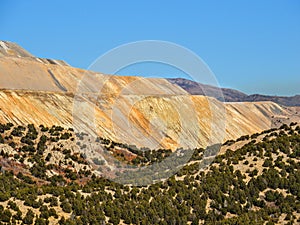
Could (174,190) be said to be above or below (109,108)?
below

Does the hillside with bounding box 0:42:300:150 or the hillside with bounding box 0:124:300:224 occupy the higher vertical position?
the hillside with bounding box 0:42:300:150

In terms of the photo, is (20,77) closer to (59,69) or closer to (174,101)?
(59,69)

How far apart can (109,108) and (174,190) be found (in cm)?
5952

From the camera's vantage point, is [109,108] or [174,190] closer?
[174,190]

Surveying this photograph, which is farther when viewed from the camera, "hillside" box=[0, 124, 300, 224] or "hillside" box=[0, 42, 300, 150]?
"hillside" box=[0, 42, 300, 150]

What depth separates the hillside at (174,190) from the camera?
33250 millimetres

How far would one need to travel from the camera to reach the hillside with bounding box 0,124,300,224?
33250 millimetres

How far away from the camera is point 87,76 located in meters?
128

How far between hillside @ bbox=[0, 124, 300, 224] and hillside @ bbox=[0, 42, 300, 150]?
19954 mm

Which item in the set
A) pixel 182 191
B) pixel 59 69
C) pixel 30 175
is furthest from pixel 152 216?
pixel 59 69

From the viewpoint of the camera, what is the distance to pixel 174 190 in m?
39.1

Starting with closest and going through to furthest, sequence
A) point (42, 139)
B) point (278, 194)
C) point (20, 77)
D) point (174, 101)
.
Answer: point (278, 194), point (42, 139), point (20, 77), point (174, 101)

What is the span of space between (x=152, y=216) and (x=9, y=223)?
32.7 ft

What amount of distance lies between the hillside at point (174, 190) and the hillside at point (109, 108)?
1995 centimetres
